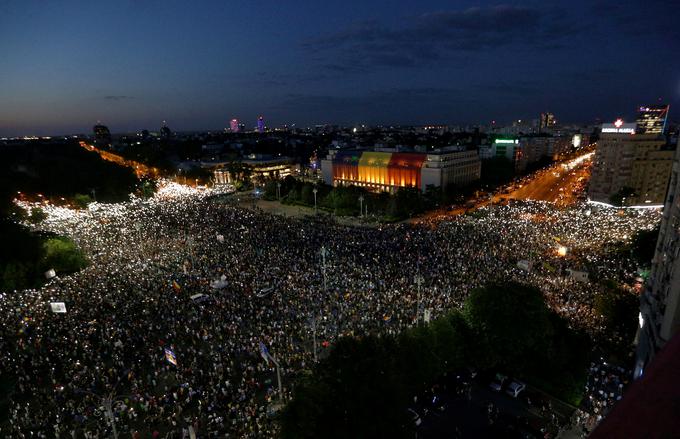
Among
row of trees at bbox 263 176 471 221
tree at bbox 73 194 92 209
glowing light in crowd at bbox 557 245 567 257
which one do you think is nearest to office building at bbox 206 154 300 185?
row of trees at bbox 263 176 471 221

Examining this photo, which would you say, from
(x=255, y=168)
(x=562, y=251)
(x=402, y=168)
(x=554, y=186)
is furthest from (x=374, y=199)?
(x=255, y=168)

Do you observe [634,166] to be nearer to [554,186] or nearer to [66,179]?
[554,186]

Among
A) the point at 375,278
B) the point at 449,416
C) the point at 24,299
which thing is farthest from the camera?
the point at 375,278

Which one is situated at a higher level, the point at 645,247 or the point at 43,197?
the point at 43,197

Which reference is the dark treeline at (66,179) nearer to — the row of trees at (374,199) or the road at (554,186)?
the row of trees at (374,199)

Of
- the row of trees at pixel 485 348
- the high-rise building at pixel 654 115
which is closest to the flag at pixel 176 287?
the row of trees at pixel 485 348

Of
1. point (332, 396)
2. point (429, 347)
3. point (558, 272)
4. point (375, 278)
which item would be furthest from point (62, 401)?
point (558, 272)

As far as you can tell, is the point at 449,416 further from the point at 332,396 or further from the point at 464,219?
the point at 464,219
